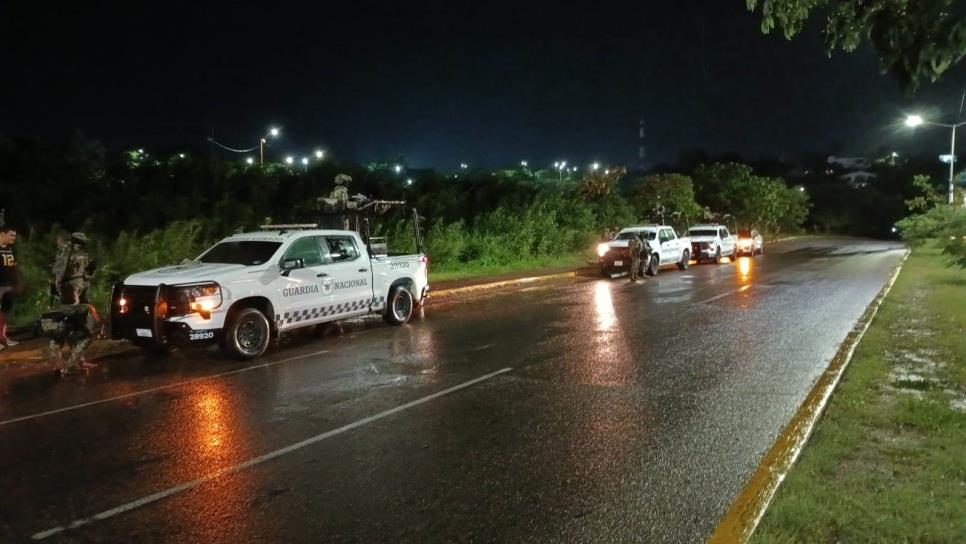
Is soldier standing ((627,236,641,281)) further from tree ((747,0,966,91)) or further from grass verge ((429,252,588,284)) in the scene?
tree ((747,0,966,91))

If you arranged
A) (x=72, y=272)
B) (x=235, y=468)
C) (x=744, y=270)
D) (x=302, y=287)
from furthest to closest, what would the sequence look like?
(x=744, y=270) < (x=302, y=287) < (x=72, y=272) < (x=235, y=468)

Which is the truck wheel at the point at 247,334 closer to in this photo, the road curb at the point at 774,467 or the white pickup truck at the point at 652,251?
the road curb at the point at 774,467

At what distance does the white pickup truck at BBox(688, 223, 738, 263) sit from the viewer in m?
31.8

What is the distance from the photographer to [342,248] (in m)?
12.7

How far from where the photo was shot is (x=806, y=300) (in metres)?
17.0

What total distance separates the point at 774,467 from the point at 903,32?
3083mm

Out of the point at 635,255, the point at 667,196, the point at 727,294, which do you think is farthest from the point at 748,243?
the point at 727,294

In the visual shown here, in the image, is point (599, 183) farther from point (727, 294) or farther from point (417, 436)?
point (417, 436)

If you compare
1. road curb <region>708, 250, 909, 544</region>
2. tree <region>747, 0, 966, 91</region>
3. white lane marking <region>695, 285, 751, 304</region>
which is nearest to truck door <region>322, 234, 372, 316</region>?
road curb <region>708, 250, 909, 544</region>

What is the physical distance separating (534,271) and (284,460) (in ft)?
67.6

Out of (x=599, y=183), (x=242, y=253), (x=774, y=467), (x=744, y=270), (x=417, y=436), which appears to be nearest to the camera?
(x=774, y=467)

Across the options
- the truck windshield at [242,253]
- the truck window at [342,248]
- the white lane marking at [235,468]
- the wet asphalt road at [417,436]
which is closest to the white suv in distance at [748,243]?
the wet asphalt road at [417,436]

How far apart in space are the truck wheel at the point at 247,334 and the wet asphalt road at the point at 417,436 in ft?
0.79

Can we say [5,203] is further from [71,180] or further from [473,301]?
[473,301]
